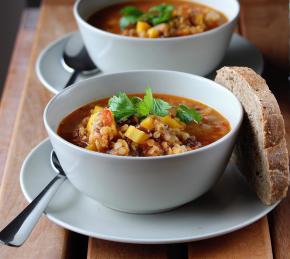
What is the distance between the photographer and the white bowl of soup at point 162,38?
7.04 feet

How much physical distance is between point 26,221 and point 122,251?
22 cm

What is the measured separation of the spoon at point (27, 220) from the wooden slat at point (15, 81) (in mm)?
355

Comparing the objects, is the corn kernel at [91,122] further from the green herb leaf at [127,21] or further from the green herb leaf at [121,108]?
the green herb leaf at [127,21]

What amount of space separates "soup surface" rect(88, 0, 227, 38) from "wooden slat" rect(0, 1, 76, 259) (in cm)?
30

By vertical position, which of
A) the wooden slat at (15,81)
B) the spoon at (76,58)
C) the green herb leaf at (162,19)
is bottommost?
the wooden slat at (15,81)

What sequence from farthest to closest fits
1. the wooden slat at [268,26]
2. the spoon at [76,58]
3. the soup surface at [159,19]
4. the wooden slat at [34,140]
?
the wooden slat at [268,26] < the spoon at [76,58] < the soup surface at [159,19] < the wooden slat at [34,140]

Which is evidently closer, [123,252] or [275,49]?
[123,252]

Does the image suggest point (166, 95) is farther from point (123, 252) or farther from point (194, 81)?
point (123, 252)

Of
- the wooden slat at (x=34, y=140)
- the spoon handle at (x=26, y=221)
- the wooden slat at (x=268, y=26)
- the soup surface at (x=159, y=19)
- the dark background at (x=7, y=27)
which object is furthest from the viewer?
the dark background at (x=7, y=27)

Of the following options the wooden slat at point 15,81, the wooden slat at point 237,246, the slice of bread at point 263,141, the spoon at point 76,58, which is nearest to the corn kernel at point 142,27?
the spoon at point 76,58

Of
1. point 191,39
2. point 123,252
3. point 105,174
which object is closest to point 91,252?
point 123,252

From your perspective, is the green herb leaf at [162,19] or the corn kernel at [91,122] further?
the green herb leaf at [162,19]

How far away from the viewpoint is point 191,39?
2.14 meters

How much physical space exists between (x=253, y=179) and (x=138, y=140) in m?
0.32
